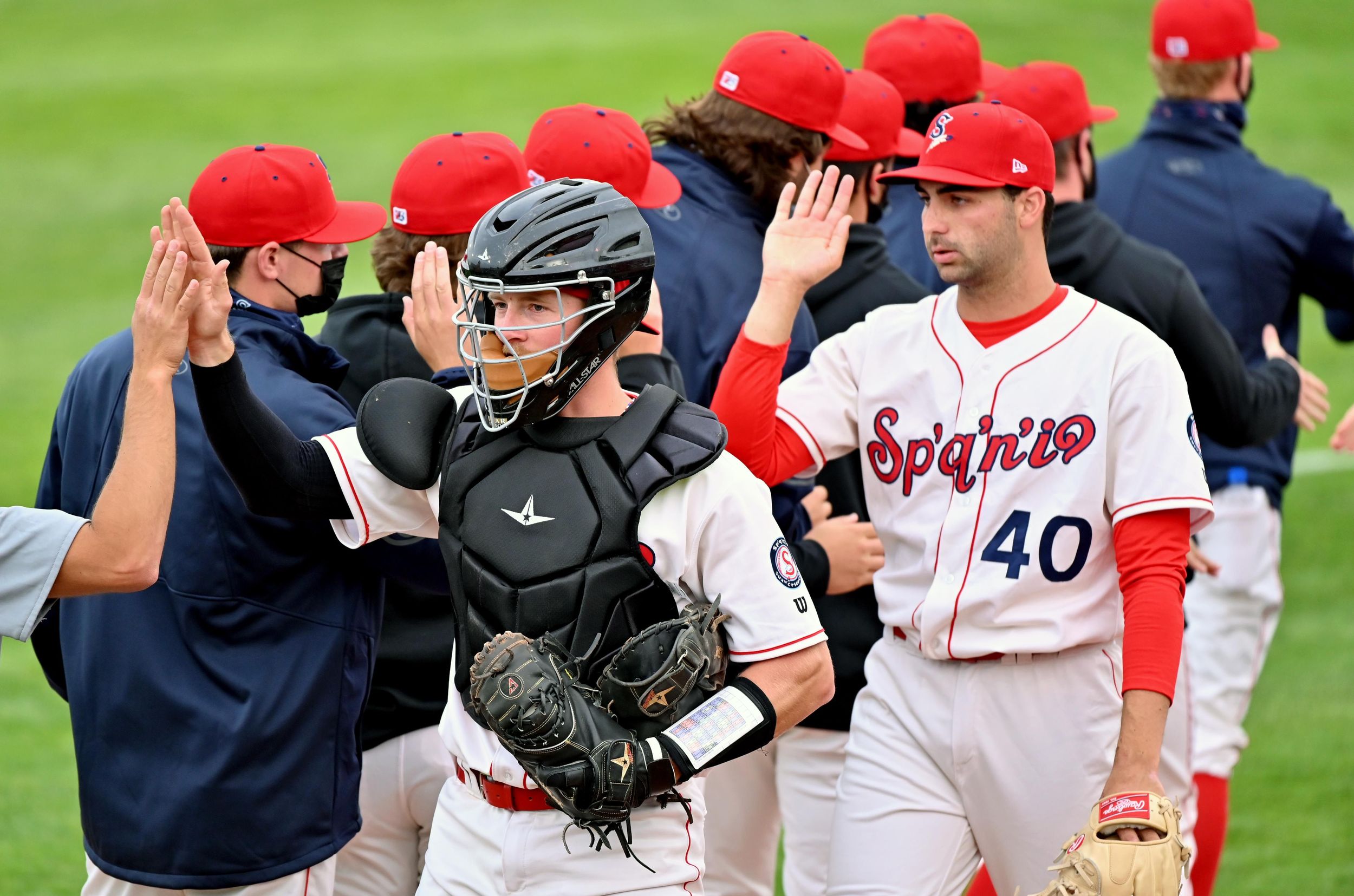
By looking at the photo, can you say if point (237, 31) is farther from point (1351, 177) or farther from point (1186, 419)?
point (1186, 419)

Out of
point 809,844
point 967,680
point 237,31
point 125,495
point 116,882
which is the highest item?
point 125,495

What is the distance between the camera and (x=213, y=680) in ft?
12.3

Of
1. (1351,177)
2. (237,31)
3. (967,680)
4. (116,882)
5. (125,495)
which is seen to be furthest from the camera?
(237,31)

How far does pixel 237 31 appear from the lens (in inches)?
951

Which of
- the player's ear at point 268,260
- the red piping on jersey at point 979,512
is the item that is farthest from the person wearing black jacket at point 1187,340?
the player's ear at point 268,260

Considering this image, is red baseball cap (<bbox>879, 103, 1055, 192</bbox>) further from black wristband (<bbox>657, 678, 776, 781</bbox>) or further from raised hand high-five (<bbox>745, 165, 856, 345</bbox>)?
black wristband (<bbox>657, 678, 776, 781</bbox>)

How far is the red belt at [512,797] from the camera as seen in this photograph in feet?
11.2

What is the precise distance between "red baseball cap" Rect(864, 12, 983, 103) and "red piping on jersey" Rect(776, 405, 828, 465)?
2733 mm

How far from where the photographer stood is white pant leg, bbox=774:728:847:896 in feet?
15.8

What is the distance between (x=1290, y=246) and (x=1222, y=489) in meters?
0.96

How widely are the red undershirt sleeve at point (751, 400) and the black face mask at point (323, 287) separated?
988 millimetres

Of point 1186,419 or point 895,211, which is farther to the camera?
point 895,211

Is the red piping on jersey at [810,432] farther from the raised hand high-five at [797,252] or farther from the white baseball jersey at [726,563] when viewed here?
the white baseball jersey at [726,563]

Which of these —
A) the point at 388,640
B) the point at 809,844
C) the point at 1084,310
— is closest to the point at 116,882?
the point at 388,640
